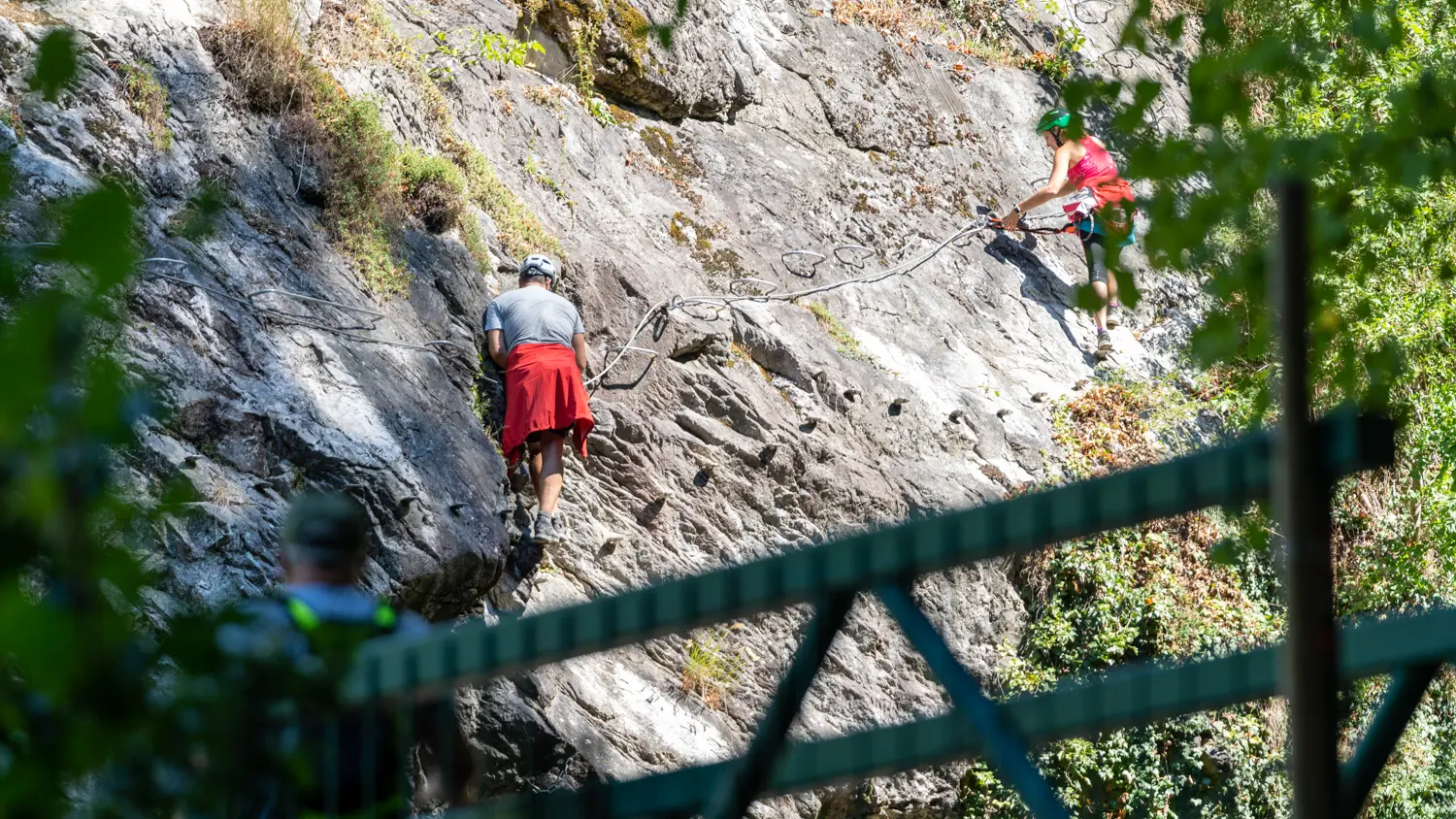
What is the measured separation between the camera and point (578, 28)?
13047 mm

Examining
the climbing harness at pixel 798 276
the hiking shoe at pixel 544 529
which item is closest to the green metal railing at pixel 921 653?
the hiking shoe at pixel 544 529

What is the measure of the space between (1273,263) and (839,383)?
9536 millimetres

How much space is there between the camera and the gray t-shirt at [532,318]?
906cm

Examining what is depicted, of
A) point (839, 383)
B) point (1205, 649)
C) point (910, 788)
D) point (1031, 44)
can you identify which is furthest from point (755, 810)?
point (1031, 44)

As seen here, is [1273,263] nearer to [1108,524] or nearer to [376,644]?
[1108,524]

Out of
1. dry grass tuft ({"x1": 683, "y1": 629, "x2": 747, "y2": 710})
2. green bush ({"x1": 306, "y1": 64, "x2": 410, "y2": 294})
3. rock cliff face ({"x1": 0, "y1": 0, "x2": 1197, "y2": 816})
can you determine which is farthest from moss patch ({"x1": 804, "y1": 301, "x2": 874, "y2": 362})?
green bush ({"x1": 306, "y1": 64, "x2": 410, "y2": 294})

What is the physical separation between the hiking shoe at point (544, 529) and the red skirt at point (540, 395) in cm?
40

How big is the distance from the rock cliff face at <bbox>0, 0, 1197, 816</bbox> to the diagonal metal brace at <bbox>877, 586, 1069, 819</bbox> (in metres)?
3.43

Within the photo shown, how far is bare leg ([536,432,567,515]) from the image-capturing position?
352 inches

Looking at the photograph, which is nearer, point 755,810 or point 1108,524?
point 1108,524

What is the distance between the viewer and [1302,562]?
1705 mm

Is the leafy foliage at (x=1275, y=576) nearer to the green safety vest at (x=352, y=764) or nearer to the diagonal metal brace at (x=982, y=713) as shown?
the diagonal metal brace at (x=982, y=713)

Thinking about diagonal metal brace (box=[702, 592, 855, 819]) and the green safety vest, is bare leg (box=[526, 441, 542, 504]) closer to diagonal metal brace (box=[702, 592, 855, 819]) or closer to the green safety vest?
the green safety vest

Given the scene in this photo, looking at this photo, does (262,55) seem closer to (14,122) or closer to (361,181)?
(361,181)
